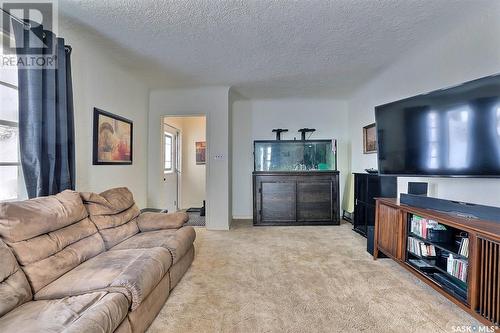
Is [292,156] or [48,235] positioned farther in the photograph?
[292,156]

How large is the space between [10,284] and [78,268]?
0.42 metres

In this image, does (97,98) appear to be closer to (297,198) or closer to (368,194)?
(297,198)

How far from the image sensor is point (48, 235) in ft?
5.44

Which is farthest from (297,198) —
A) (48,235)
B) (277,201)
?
(48,235)

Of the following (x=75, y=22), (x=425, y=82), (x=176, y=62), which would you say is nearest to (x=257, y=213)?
(x=176, y=62)

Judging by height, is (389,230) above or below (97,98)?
below

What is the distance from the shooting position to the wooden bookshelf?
1529mm

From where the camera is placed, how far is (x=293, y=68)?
3.37 meters

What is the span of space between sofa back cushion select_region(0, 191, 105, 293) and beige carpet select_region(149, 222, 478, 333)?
747mm

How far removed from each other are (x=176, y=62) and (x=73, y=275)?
8.50ft

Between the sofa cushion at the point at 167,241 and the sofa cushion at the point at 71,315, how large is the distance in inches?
29.8

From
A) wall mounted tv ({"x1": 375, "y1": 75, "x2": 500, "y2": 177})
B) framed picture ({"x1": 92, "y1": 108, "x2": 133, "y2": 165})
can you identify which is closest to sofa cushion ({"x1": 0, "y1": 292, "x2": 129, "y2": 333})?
framed picture ({"x1": 92, "y1": 108, "x2": 133, "y2": 165})

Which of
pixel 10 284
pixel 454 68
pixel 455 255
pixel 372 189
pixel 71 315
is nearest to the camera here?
pixel 71 315

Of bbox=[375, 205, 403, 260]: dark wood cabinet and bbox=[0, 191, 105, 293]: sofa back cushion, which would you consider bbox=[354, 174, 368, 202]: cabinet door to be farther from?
bbox=[0, 191, 105, 293]: sofa back cushion
